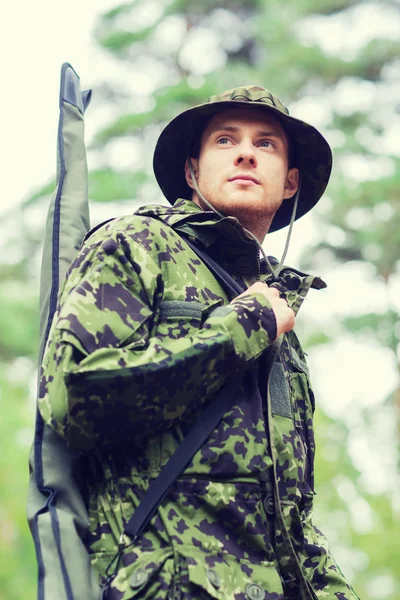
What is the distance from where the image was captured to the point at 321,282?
3031 mm

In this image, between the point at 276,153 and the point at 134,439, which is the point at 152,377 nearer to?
the point at 134,439

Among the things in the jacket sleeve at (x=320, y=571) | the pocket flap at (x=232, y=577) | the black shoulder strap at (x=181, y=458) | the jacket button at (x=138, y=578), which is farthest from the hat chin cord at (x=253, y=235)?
the jacket button at (x=138, y=578)

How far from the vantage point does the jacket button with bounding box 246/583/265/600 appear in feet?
7.23

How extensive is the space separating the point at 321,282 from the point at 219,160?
599mm

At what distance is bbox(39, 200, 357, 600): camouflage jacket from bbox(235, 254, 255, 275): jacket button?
27 centimetres

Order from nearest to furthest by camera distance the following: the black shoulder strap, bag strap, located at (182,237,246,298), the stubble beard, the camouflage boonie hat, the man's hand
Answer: the black shoulder strap
the man's hand
bag strap, located at (182,237,246,298)
the stubble beard
the camouflage boonie hat

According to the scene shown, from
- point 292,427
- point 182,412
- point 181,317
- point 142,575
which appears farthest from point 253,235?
point 142,575

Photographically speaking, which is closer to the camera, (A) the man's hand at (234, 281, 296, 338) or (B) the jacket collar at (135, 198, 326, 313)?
(A) the man's hand at (234, 281, 296, 338)

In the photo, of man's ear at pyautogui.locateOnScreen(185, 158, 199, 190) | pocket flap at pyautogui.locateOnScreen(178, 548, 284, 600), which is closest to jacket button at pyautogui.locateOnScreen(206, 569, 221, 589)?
pocket flap at pyautogui.locateOnScreen(178, 548, 284, 600)

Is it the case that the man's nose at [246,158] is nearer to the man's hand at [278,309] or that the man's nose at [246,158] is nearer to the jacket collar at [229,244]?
the jacket collar at [229,244]

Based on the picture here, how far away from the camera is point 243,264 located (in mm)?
2904

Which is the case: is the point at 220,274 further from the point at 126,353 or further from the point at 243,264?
the point at 126,353

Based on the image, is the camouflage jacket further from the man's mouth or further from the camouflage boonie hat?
the camouflage boonie hat

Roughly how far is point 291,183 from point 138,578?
75.1 inches
